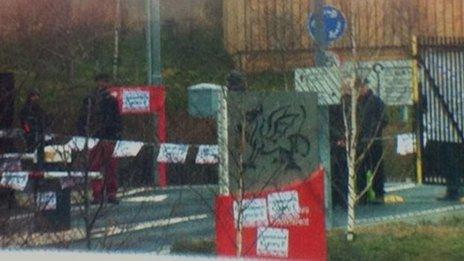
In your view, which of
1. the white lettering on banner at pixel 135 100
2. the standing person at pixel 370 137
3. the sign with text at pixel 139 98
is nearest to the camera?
the standing person at pixel 370 137

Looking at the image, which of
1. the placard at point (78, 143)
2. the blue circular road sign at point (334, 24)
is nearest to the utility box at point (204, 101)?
the placard at point (78, 143)

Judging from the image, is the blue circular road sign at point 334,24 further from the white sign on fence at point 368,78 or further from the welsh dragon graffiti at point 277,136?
the welsh dragon graffiti at point 277,136

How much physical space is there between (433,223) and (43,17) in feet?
29.3

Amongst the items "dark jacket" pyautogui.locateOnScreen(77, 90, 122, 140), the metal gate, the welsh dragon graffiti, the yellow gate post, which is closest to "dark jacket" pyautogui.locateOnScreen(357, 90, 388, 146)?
the yellow gate post

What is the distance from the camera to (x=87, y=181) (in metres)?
8.88

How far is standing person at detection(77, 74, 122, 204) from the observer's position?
9.15 metres

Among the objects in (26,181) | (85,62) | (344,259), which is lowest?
(344,259)

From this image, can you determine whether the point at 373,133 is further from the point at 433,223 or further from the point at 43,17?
the point at 43,17

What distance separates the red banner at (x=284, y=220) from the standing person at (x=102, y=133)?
2.85 ft

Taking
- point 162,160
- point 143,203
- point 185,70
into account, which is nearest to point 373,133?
point 162,160

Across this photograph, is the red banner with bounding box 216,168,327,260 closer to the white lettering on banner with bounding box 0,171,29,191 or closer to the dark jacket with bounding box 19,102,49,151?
the white lettering on banner with bounding box 0,171,29,191

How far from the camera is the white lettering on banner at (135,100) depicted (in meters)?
16.2

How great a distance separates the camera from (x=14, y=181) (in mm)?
9211

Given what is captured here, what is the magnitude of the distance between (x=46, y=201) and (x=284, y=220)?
1.64 metres
